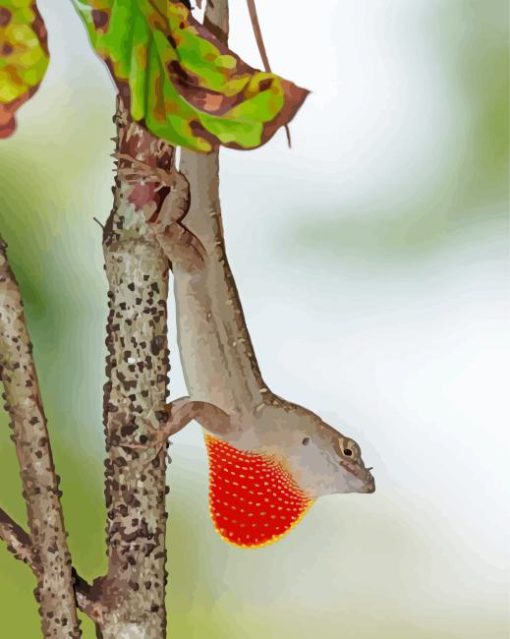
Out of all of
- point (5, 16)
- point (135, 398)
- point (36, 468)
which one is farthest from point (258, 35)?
point (36, 468)

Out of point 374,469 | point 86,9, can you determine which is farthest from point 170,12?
point 374,469

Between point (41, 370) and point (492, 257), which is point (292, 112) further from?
point (41, 370)

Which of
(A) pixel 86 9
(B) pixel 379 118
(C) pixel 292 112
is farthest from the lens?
(B) pixel 379 118

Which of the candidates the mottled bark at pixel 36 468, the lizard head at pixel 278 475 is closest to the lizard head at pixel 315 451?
the lizard head at pixel 278 475

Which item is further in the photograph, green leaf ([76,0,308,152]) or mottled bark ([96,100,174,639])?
mottled bark ([96,100,174,639])

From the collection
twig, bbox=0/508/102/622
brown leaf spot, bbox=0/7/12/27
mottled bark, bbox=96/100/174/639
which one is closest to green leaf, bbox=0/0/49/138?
brown leaf spot, bbox=0/7/12/27

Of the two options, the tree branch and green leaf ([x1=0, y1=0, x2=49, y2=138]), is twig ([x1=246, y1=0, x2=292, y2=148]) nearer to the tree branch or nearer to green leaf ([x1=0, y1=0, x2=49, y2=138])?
green leaf ([x1=0, y1=0, x2=49, y2=138])
